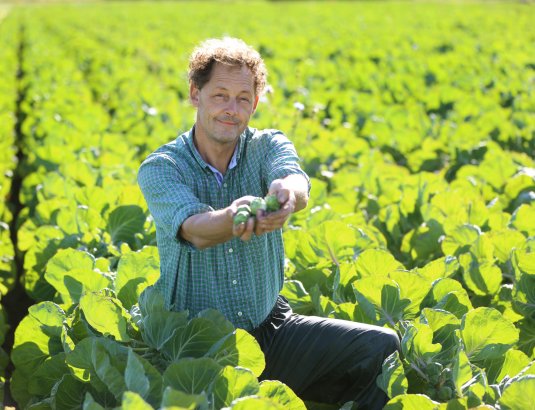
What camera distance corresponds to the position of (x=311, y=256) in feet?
12.1

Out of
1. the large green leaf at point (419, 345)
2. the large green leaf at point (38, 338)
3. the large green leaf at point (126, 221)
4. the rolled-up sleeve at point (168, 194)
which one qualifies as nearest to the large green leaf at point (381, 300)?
the large green leaf at point (419, 345)

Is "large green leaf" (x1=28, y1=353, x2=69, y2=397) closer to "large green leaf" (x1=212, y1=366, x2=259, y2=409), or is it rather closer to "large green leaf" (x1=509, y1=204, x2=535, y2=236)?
"large green leaf" (x1=212, y1=366, x2=259, y2=409)

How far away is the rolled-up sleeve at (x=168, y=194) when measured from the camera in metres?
2.49

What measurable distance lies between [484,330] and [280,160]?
897 millimetres

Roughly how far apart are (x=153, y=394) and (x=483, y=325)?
111 cm

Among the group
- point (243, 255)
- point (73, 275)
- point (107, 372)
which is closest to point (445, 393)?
point (243, 255)

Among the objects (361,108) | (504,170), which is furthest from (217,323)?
(361,108)

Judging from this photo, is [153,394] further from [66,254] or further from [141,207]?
[141,207]

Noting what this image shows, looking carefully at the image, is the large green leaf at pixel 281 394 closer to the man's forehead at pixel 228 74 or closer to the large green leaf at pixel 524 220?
the man's forehead at pixel 228 74

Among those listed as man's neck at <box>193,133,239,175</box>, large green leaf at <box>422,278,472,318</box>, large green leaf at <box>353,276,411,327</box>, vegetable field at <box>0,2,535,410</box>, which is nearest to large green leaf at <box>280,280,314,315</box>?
vegetable field at <box>0,2,535,410</box>

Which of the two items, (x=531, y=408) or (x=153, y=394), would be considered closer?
(x=531, y=408)

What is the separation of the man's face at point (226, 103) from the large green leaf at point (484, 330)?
1017 millimetres

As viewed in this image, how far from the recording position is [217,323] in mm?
2645

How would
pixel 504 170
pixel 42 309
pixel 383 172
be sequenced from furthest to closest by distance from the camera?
pixel 383 172, pixel 504 170, pixel 42 309
